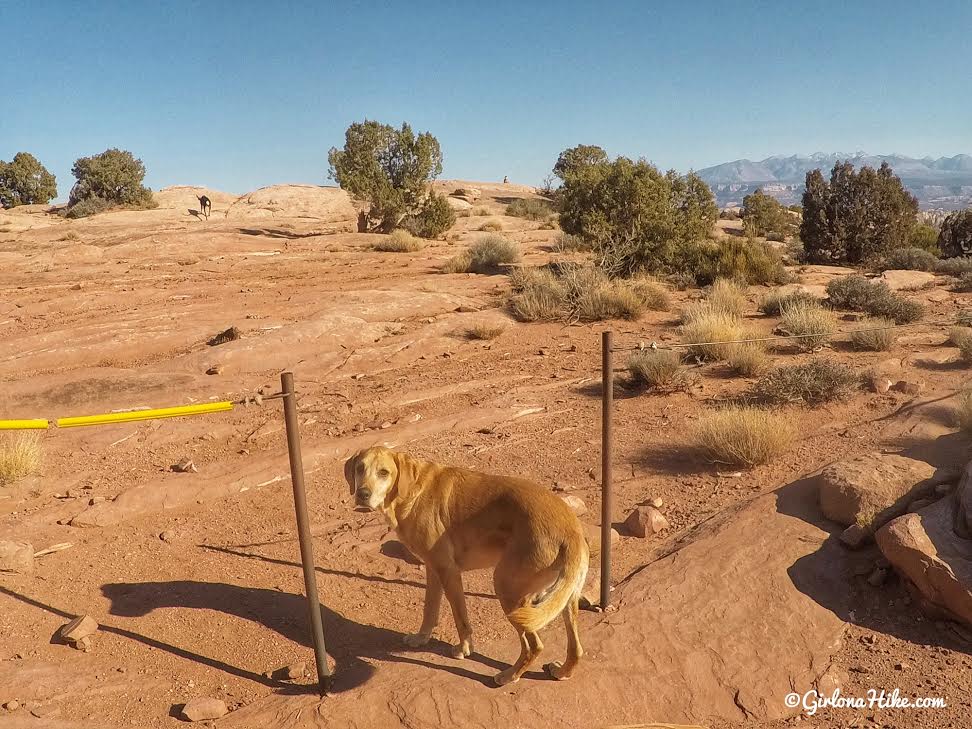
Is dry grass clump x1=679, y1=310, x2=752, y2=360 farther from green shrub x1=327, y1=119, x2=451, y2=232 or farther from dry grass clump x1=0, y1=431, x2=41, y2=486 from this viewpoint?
green shrub x1=327, y1=119, x2=451, y2=232

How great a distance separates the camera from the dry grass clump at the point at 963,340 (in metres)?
9.62

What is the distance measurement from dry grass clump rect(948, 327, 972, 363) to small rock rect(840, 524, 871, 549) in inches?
226

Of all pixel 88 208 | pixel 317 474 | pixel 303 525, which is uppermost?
pixel 88 208

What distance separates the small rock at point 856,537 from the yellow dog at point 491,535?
8.44 feet

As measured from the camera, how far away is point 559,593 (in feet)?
12.0

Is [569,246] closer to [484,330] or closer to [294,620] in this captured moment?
[484,330]

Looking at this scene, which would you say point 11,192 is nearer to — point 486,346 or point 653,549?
point 486,346

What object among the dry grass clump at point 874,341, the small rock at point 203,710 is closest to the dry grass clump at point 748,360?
the dry grass clump at point 874,341

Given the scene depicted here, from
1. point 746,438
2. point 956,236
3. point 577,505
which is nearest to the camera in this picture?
point 577,505

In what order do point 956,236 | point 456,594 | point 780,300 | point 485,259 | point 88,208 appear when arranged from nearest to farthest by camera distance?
1. point 456,594
2. point 780,300
3. point 485,259
4. point 956,236
5. point 88,208

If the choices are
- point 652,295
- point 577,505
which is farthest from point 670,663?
point 652,295

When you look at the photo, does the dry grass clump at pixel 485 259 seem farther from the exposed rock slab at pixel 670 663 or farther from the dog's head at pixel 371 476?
the dog's head at pixel 371 476

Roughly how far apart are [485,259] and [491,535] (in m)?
17.1

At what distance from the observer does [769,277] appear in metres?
17.8
